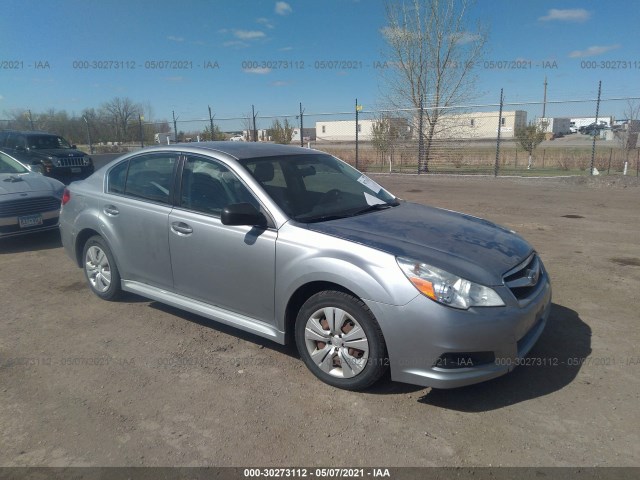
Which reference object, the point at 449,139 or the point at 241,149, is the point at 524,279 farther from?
the point at 449,139

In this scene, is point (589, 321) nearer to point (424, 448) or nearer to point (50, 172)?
point (424, 448)

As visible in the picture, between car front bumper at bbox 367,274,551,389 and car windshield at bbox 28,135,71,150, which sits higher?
car windshield at bbox 28,135,71,150

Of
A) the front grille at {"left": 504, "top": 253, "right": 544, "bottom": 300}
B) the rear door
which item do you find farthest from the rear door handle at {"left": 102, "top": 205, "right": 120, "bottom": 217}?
the front grille at {"left": 504, "top": 253, "right": 544, "bottom": 300}

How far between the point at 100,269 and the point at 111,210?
707mm

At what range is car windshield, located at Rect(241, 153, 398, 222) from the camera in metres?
3.81

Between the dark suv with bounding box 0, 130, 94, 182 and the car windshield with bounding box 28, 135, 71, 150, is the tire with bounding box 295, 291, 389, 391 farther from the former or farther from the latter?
the car windshield with bounding box 28, 135, 71, 150

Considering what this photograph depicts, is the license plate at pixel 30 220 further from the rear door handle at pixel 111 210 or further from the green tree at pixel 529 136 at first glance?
the green tree at pixel 529 136

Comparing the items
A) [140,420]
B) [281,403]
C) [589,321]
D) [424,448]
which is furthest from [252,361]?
[589,321]

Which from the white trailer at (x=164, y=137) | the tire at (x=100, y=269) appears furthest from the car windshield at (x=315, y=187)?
the white trailer at (x=164, y=137)

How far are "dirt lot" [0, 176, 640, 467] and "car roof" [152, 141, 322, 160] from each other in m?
1.60

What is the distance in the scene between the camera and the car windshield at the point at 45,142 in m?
14.2

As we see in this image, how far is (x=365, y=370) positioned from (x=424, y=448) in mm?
624

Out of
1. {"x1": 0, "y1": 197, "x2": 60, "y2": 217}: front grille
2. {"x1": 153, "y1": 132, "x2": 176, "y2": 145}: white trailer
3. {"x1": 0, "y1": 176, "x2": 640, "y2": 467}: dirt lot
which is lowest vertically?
{"x1": 0, "y1": 176, "x2": 640, "y2": 467}: dirt lot

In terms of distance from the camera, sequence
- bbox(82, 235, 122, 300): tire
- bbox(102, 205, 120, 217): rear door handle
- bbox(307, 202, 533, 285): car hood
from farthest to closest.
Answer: bbox(82, 235, 122, 300): tire < bbox(102, 205, 120, 217): rear door handle < bbox(307, 202, 533, 285): car hood
